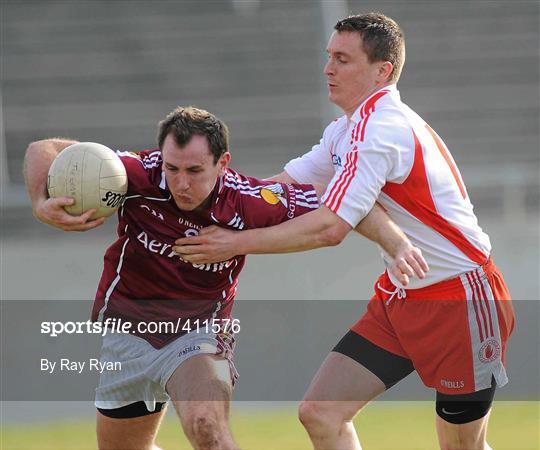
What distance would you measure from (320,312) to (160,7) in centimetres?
403

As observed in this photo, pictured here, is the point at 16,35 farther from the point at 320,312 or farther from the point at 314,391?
the point at 314,391

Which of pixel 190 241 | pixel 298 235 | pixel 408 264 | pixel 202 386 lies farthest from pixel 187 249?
pixel 408 264

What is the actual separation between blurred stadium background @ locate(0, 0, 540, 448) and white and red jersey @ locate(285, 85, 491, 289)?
13.3ft

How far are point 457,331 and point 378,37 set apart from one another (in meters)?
1.42

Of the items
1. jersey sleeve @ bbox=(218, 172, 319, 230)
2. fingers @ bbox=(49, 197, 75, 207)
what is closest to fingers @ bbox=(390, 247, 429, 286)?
jersey sleeve @ bbox=(218, 172, 319, 230)

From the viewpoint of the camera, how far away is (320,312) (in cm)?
810

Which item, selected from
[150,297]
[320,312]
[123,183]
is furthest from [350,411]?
[320,312]

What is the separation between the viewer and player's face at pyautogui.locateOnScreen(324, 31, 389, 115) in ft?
15.8

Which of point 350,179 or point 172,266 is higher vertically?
point 350,179

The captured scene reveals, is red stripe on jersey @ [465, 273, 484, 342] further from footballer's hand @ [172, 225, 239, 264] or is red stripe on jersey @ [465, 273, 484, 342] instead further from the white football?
the white football

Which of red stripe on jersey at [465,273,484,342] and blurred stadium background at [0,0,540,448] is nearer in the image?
red stripe on jersey at [465,273,484,342]

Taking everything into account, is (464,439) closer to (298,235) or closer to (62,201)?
(298,235)

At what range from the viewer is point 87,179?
14.4 ft

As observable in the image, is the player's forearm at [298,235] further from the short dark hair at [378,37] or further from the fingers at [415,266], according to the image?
the short dark hair at [378,37]
